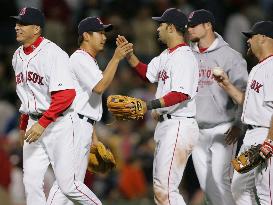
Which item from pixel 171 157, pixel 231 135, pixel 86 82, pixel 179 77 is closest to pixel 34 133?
pixel 86 82

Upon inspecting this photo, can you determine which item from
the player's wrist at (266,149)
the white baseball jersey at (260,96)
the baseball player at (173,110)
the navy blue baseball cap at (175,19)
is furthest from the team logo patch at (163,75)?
the player's wrist at (266,149)

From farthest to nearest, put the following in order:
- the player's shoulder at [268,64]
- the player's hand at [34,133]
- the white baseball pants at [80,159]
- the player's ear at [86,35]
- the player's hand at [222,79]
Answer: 1. the player's ear at [86,35]
2. the player's hand at [222,79]
3. the white baseball pants at [80,159]
4. the player's shoulder at [268,64]
5. the player's hand at [34,133]

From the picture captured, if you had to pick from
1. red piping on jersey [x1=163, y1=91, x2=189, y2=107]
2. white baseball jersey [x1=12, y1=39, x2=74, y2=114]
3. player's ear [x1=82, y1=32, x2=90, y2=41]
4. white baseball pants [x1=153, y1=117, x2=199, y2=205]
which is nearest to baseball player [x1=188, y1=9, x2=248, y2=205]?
white baseball pants [x1=153, y1=117, x2=199, y2=205]

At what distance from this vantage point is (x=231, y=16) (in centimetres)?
1543

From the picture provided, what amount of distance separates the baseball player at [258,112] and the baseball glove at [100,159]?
1276 mm

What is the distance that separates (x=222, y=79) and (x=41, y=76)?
5.78 ft

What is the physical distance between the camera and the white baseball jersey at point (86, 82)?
884cm

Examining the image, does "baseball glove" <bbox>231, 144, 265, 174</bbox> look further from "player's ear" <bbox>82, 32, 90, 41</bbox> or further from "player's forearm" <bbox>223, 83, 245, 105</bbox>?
"player's ear" <bbox>82, 32, 90, 41</bbox>

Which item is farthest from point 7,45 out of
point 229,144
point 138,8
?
point 229,144

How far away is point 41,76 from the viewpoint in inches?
340

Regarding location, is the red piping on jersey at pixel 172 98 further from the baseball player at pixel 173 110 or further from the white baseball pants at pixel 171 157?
the white baseball pants at pixel 171 157

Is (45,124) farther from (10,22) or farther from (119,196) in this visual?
(10,22)

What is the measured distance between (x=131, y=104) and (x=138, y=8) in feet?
23.9

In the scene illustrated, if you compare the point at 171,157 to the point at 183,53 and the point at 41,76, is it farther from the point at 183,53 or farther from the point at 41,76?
the point at 41,76
